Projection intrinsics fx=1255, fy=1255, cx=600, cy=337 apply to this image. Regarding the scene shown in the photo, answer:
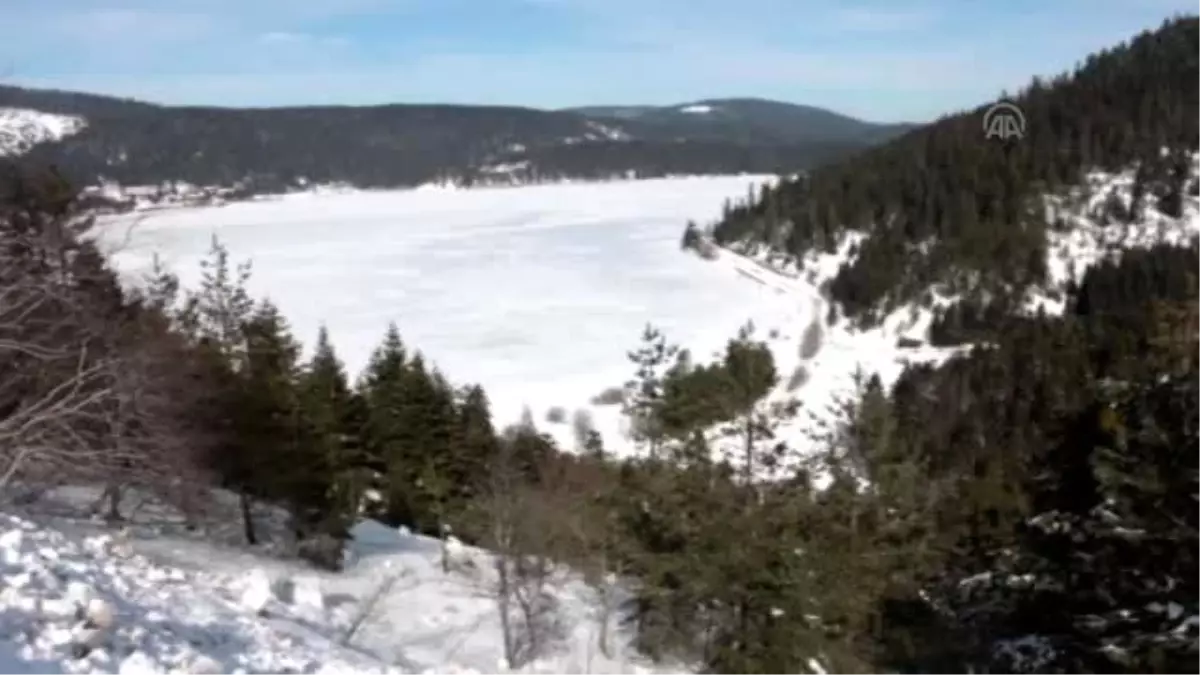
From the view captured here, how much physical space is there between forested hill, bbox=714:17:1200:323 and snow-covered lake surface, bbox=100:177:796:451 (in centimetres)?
947

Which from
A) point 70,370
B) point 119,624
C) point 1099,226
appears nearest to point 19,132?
point 70,370

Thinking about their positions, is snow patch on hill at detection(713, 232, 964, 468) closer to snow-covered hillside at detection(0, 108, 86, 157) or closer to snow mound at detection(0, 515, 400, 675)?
snow-covered hillside at detection(0, 108, 86, 157)

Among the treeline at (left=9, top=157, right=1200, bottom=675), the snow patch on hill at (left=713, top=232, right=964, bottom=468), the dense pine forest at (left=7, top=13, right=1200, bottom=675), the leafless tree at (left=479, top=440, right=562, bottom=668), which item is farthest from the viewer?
the snow patch on hill at (left=713, top=232, right=964, bottom=468)

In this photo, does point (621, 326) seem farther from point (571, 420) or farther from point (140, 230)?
point (140, 230)

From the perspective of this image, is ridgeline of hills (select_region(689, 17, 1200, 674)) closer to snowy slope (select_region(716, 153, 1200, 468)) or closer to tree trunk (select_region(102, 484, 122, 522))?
snowy slope (select_region(716, 153, 1200, 468))

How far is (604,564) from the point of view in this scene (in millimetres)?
20109

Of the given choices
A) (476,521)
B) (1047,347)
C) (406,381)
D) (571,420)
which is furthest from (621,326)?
(476,521)

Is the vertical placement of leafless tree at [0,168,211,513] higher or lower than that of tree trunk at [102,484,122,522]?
higher

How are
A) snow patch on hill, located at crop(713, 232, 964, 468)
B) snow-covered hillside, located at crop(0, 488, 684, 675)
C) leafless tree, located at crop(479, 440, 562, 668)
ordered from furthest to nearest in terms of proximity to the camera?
snow patch on hill, located at crop(713, 232, 964, 468) → leafless tree, located at crop(479, 440, 562, 668) → snow-covered hillside, located at crop(0, 488, 684, 675)

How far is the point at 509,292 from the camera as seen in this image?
365 feet

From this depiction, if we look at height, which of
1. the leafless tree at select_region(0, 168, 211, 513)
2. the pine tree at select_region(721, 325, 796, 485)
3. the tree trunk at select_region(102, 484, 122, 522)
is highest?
the leafless tree at select_region(0, 168, 211, 513)

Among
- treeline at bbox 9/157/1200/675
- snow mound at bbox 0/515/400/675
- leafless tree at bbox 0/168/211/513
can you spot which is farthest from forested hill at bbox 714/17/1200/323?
snow mound at bbox 0/515/400/675

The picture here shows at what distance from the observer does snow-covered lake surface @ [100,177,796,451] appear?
80250 millimetres

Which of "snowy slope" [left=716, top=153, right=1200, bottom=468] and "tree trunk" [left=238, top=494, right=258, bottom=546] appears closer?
"tree trunk" [left=238, top=494, right=258, bottom=546]
